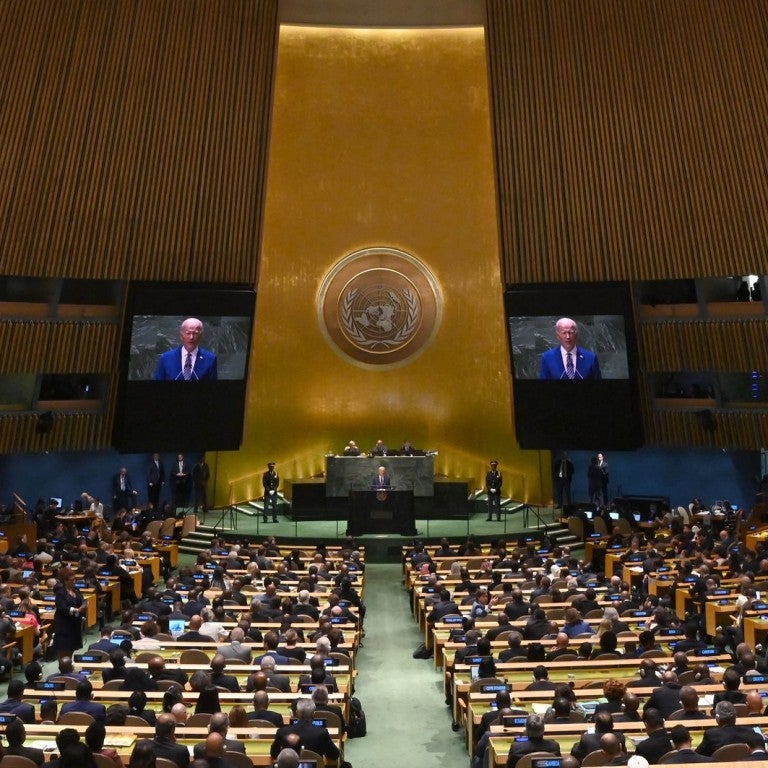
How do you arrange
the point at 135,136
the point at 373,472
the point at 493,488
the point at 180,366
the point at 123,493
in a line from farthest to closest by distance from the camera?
the point at 123,493 → the point at 373,472 → the point at 493,488 → the point at 135,136 → the point at 180,366

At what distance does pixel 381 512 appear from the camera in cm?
1891

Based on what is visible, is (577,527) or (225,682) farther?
(577,527)

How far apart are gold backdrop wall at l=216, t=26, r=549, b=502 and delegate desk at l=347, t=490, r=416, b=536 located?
4.46 metres

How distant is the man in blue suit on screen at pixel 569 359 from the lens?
18.5 metres

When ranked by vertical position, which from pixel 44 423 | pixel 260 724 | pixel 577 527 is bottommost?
pixel 260 724

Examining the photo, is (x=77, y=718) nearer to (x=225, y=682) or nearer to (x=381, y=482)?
(x=225, y=682)

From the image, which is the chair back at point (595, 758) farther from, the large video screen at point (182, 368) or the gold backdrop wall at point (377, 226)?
the gold backdrop wall at point (377, 226)

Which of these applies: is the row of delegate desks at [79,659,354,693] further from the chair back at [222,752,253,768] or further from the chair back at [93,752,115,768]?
the chair back at [93,752,115,768]

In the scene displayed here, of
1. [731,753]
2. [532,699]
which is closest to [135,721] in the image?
[532,699]

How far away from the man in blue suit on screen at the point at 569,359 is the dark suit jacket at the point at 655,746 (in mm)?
12601

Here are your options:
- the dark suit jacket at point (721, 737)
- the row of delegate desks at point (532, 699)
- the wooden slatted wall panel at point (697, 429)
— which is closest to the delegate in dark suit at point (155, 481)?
the wooden slatted wall panel at point (697, 429)

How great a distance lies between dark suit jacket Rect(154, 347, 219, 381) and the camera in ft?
60.3

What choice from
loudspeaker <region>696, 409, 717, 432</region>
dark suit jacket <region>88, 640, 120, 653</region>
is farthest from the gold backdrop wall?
dark suit jacket <region>88, 640, 120, 653</region>

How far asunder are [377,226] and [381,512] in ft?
25.1
